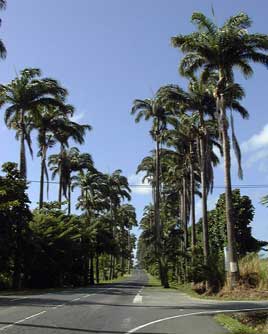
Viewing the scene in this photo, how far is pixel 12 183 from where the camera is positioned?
3688 cm

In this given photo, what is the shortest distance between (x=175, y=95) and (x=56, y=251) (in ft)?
50.4

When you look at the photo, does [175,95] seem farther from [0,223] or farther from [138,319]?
[138,319]

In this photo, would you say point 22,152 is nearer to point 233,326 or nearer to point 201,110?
point 201,110

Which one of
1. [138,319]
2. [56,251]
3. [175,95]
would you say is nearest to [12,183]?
[56,251]

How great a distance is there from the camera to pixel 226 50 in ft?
104

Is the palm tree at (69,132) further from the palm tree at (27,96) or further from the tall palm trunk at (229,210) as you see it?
the tall palm trunk at (229,210)

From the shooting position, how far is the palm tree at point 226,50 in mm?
31266

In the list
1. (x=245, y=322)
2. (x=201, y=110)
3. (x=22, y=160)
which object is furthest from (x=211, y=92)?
(x=245, y=322)

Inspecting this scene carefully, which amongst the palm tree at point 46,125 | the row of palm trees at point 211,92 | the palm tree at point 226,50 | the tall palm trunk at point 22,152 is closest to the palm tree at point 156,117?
the row of palm trees at point 211,92

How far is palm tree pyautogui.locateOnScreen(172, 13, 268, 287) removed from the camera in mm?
31266

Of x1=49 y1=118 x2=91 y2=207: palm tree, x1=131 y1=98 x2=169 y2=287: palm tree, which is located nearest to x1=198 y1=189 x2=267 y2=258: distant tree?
x1=131 y1=98 x2=169 y2=287: palm tree

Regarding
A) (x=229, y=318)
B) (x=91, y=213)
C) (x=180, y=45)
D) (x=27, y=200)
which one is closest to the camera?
(x=229, y=318)

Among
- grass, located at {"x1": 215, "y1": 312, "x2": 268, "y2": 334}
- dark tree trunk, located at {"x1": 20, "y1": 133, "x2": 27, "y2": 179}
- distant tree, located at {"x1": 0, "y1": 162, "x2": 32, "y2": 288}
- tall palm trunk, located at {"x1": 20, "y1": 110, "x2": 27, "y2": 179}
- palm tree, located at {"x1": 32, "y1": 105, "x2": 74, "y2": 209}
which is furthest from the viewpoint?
palm tree, located at {"x1": 32, "y1": 105, "x2": 74, "y2": 209}

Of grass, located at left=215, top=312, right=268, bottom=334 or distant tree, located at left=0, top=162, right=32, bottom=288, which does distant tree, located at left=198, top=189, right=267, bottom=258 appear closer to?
distant tree, located at left=0, top=162, right=32, bottom=288
